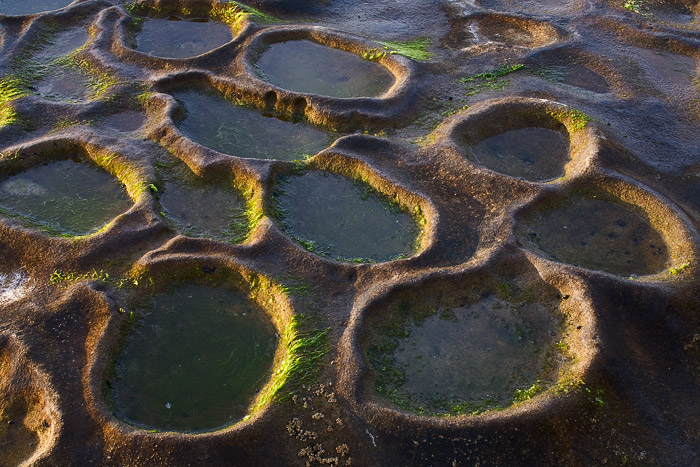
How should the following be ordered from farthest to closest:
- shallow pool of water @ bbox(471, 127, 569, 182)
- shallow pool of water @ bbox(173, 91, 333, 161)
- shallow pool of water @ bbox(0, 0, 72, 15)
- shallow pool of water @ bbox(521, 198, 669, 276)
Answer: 1. shallow pool of water @ bbox(0, 0, 72, 15)
2. shallow pool of water @ bbox(173, 91, 333, 161)
3. shallow pool of water @ bbox(471, 127, 569, 182)
4. shallow pool of water @ bbox(521, 198, 669, 276)

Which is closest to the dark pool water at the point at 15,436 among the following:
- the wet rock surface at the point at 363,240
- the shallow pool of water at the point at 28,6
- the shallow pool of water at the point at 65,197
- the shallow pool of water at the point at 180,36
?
the wet rock surface at the point at 363,240

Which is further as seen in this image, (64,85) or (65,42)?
(65,42)

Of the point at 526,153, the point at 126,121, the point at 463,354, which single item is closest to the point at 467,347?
the point at 463,354

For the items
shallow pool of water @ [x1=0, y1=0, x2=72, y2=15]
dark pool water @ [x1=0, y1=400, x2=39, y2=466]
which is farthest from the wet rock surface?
shallow pool of water @ [x1=0, y1=0, x2=72, y2=15]

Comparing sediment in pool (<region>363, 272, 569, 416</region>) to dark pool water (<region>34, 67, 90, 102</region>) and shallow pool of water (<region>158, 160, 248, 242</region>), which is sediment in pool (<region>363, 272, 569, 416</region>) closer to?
shallow pool of water (<region>158, 160, 248, 242</region>)

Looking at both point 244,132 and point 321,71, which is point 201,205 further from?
point 321,71

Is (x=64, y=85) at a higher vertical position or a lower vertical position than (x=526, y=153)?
lower
